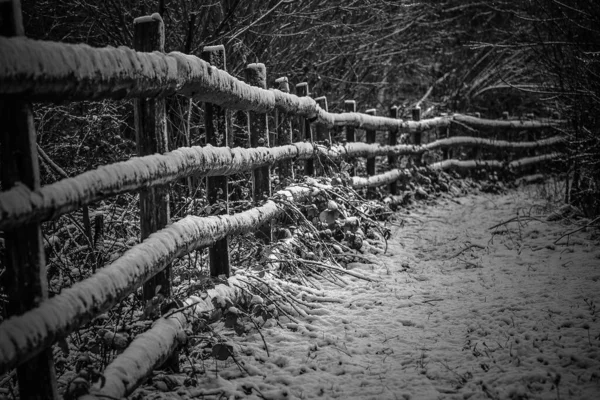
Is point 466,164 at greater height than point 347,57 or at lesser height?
lesser

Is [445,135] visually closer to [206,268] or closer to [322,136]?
[322,136]

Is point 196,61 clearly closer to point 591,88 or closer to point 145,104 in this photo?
point 145,104

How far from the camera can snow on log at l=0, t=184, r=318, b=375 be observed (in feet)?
6.07

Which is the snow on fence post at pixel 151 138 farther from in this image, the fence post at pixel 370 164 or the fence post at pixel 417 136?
the fence post at pixel 417 136

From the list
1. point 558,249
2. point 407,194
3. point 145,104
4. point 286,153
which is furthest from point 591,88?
point 145,104

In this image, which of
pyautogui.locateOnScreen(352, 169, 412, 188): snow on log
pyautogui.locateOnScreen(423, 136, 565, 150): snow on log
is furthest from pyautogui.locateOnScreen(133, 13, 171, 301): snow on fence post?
pyautogui.locateOnScreen(423, 136, 565, 150): snow on log

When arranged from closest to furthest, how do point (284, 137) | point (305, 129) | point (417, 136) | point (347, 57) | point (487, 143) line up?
1. point (284, 137)
2. point (305, 129)
3. point (417, 136)
4. point (347, 57)
5. point (487, 143)

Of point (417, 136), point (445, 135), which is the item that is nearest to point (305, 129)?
point (417, 136)

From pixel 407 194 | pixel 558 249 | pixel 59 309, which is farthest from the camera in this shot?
pixel 407 194

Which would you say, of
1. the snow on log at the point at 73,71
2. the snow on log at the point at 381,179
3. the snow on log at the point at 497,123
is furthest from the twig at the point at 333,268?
the snow on log at the point at 497,123

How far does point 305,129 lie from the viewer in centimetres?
647

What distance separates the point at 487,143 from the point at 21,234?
11.7m

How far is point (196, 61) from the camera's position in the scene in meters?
3.38

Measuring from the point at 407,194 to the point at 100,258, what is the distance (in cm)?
634
